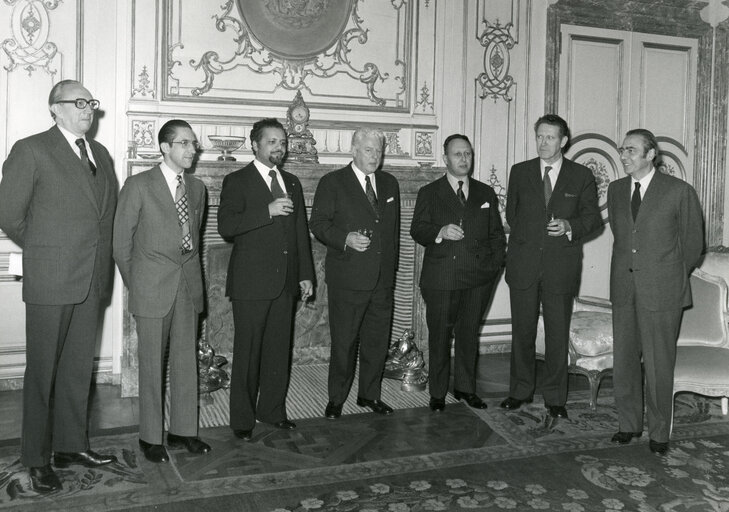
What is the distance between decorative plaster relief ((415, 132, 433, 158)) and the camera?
5.59m

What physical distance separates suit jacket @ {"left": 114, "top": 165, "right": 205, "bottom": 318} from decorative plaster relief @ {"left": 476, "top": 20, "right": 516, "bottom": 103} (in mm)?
3211

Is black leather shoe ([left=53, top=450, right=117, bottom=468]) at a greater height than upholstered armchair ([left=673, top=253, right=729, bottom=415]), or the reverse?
upholstered armchair ([left=673, top=253, right=729, bottom=415])

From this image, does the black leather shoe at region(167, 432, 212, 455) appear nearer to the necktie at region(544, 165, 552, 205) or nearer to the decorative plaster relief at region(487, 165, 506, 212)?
the necktie at region(544, 165, 552, 205)

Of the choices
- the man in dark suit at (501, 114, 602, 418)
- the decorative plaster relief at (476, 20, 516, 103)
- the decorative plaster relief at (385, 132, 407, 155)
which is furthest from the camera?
the decorative plaster relief at (476, 20, 516, 103)

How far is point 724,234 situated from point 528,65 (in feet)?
8.04

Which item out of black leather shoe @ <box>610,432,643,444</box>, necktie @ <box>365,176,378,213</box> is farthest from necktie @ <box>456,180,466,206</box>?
black leather shoe @ <box>610,432,643,444</box>

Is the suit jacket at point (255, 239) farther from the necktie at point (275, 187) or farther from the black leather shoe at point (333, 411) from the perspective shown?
the black leather shoe at point (333, 411)

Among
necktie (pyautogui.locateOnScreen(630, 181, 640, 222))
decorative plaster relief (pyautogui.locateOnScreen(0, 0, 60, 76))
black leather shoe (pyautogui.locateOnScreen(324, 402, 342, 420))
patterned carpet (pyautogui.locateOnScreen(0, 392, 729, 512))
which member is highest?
decorative plaster relief (pyautogui.locateOnScreen(0, 0, 60, 76))

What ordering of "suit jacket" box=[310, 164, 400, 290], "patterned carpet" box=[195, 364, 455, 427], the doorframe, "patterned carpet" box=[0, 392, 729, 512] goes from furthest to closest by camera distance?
the doorframe < "patterned carpet" box=[195, 364, 455, 427] < "suit jacket" box=[310, 164, 400, 290] < "patterned carpet" box=[0, 392, 729, 512]

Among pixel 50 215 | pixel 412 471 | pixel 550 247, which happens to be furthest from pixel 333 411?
pixel 50 215

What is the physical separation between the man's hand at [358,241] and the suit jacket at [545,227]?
96 cm

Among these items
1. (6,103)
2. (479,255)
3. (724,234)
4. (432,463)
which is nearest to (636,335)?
(479,255)

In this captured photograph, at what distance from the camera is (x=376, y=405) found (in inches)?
169

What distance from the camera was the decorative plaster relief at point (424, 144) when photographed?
559cm
